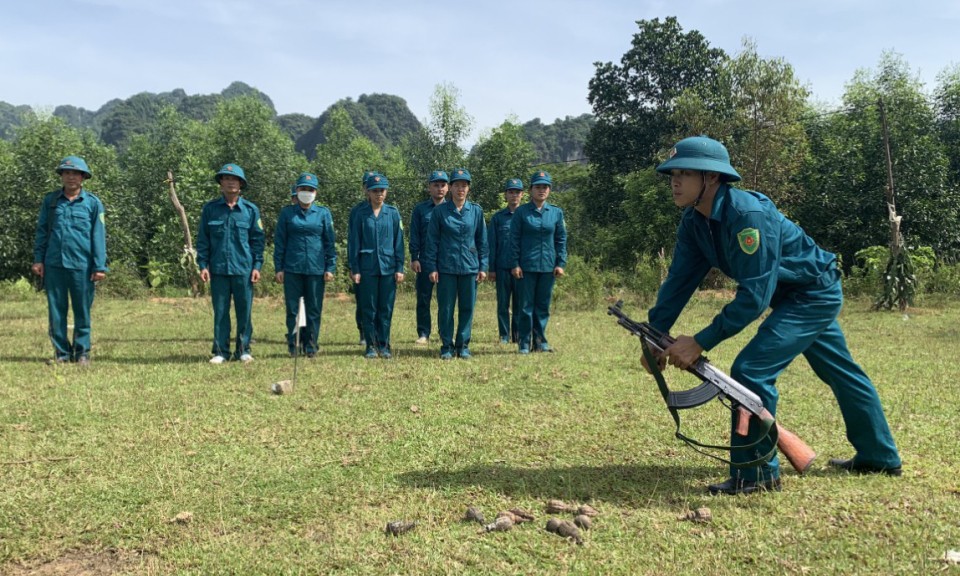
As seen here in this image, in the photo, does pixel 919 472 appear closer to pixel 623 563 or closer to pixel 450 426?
pixel 623 563

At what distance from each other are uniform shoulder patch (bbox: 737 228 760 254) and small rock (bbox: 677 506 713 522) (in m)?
1.42

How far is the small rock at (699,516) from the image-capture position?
11.6 ft

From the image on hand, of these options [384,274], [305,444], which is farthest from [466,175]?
[305,444]

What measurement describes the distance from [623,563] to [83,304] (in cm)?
733

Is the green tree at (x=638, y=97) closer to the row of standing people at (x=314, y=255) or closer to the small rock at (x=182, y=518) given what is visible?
the row of standing people at (x=314, y=255)

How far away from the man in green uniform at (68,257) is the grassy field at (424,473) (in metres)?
0.43

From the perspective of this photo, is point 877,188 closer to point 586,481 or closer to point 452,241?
point 452,241

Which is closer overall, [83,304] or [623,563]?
[623,563]

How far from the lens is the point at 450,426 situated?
17.8 ft

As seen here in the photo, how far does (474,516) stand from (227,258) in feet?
18.6

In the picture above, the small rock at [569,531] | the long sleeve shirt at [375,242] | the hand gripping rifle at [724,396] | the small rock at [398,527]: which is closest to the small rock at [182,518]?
the small rock at [398,527]

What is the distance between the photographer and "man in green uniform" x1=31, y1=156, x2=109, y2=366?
788cm

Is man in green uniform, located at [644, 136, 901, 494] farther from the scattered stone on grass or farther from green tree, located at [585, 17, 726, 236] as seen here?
green tree, located at [585, 17, 726, 236]

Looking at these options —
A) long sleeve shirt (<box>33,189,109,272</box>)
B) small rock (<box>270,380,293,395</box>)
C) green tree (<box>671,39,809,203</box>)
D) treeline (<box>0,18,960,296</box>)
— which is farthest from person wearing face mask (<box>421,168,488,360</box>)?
green tree (<box>671,39,809,203</box>)
